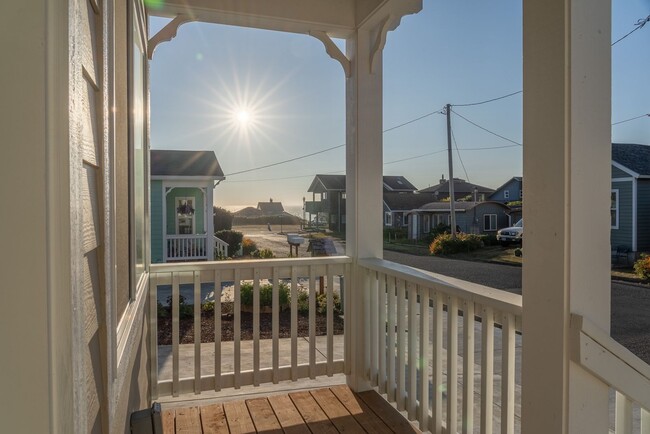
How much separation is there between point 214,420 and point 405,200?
70.6 inches

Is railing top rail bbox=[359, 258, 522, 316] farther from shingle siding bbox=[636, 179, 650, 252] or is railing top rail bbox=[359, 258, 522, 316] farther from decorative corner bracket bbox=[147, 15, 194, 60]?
decorative corner bracket bbox=[147, 15, 194, 60]

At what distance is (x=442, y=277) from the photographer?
227 cm

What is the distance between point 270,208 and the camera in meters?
3.01

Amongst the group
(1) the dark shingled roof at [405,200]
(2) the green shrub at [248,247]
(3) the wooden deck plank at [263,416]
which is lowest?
(3) the wooden deck plank at [263,416]

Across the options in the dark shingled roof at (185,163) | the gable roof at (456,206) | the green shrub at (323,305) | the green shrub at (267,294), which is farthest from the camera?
the green shrub at (323,305)

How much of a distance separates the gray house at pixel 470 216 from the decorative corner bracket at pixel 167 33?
1.90 metres

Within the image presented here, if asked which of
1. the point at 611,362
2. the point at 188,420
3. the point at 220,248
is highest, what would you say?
the point at 220,248

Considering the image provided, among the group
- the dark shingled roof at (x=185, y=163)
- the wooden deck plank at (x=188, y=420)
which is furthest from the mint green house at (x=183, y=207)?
the wooden deck plank at (x=188, y=420)

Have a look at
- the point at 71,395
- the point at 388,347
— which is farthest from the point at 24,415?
the point at 388,347

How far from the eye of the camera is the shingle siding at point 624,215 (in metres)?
1.32

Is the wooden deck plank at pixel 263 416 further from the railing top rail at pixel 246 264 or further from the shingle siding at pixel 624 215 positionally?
the shingle siding at pixel 624 215

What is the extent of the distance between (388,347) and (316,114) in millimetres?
1710

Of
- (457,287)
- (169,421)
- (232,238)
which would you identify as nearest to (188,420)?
(169,421)

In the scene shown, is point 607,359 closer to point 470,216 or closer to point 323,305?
point 470,216
